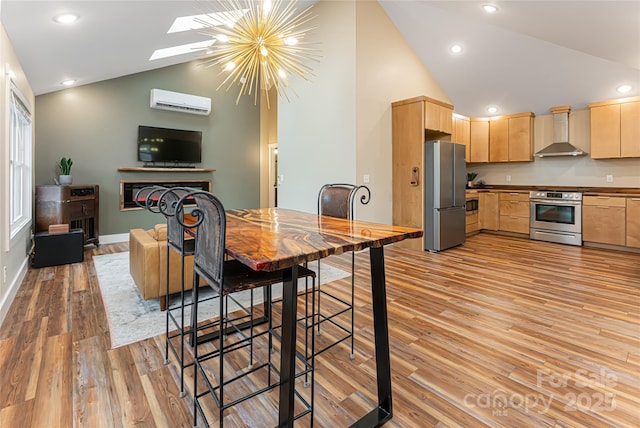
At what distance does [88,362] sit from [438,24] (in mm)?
5660

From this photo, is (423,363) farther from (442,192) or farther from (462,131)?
(462,131)

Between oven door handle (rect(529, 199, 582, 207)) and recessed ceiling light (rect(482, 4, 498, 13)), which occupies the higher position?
recessed ceiling light (rect(482, 4, 498, 13))

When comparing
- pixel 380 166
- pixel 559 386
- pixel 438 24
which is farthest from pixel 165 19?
pixel 559 386

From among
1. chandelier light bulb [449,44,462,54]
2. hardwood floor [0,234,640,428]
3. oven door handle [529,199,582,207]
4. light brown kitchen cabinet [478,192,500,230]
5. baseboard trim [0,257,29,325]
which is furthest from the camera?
light brown kitchen cabinet [478,192,500,230]

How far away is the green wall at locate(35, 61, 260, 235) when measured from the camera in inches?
205

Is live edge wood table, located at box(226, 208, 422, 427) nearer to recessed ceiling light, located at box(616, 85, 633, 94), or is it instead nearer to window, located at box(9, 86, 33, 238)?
window, located at box(9, 86, 33, 238)

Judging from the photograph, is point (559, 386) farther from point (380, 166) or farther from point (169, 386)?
point (380, 166)

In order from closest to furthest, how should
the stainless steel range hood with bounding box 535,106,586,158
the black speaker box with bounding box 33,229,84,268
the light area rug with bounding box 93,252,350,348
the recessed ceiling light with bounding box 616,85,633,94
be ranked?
the light area rug with bounding box 93,252,350,348, the black speaker box with bounding box 33,229,84,268, the recessed ceiling light with bounding box 616,85,633,94, the stainless steel range hood with bounding box 535,106,586,158

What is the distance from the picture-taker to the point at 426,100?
484cm

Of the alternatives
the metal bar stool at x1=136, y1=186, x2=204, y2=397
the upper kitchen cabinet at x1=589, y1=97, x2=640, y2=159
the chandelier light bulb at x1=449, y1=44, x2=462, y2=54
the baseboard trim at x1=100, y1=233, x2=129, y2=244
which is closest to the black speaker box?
the baseboard trim at x1=100, y1=233, x2=129, y2=244

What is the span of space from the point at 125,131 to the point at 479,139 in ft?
21.7

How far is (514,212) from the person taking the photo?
6078 millimetres

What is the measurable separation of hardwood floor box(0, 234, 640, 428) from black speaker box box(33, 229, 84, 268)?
27.4 inches

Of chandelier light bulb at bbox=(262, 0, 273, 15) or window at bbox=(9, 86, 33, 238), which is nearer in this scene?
chandelier light bulb at bbox=(262, 0, 273, 15)
